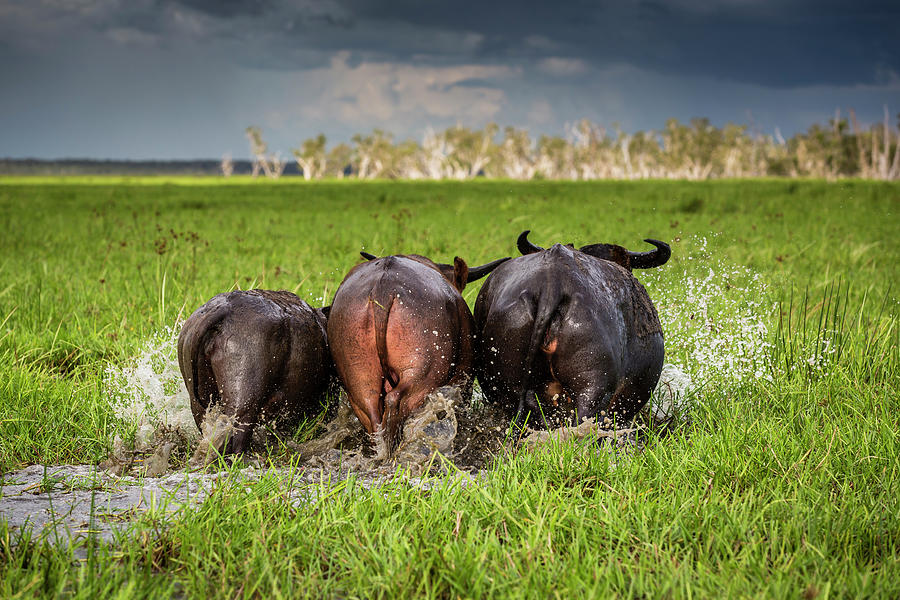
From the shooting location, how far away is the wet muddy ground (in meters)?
3.30

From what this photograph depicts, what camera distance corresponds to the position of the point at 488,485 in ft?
11.5

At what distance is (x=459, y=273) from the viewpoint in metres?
4.35

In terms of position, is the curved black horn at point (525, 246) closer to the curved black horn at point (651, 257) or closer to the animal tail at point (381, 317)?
the curved black horn at point (651, 257)

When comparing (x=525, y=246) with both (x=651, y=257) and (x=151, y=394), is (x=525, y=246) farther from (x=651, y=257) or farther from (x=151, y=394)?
(x=151, y=394)

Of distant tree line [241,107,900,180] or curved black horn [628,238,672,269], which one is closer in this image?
curved black horn [628,238,672,269]

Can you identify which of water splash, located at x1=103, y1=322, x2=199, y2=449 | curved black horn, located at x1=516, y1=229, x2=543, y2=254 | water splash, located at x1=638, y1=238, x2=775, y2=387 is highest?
curved black horn, located at x1=516, y1=229, x2=543, y2=254

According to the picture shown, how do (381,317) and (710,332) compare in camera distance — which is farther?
(710,332)

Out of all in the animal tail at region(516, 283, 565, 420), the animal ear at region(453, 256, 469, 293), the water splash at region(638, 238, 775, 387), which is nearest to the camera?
the animal tail at region(516, 283, 565, 420)

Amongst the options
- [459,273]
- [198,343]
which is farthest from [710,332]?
[198,343]

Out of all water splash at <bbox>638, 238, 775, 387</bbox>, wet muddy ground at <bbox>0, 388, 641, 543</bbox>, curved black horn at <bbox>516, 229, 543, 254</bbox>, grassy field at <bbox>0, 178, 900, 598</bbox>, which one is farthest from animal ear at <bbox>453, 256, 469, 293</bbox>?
water splash at <bbox>638, 238, 775, 387</bbox>

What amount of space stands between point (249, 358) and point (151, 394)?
1.59 metres

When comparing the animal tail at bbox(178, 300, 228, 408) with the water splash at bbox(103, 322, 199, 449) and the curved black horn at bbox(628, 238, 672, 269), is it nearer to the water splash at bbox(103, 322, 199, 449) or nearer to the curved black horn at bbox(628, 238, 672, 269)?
the water splash at bbox(103, 322, 199, 449)

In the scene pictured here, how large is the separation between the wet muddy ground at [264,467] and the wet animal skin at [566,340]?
0.15 meters

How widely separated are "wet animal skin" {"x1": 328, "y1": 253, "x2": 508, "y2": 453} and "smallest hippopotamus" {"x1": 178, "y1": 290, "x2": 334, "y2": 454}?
0.25 meters
